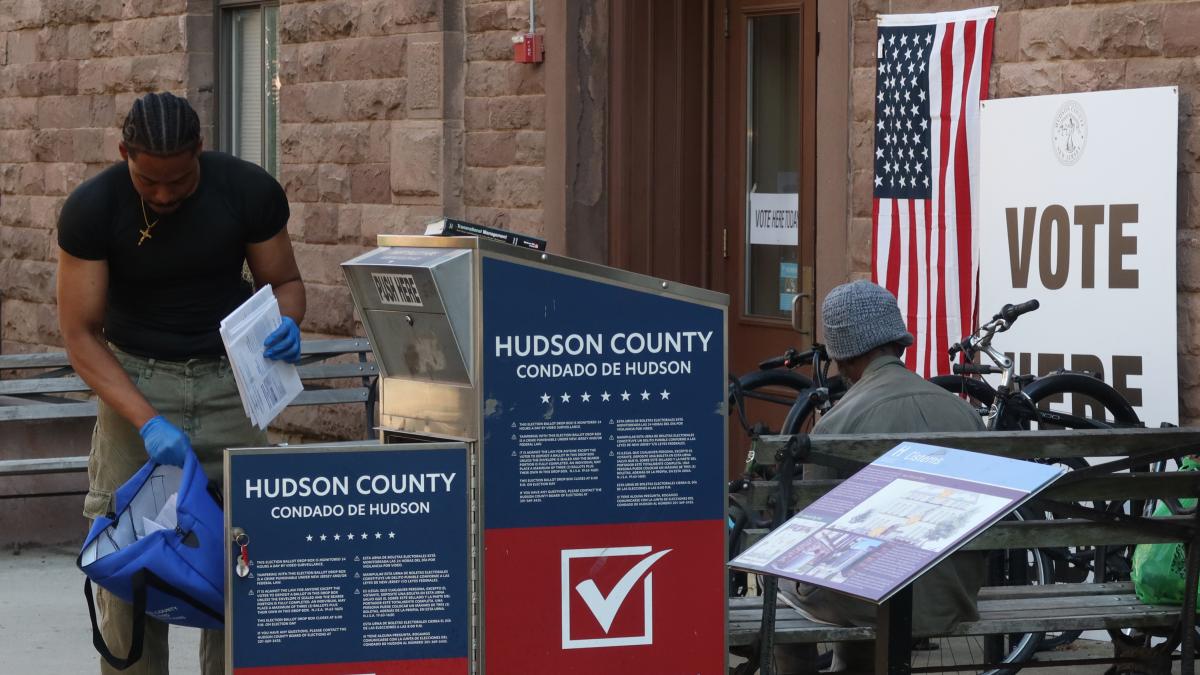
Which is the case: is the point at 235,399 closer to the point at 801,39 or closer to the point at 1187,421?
the point at 1187,421

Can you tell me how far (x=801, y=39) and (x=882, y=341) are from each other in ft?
13.9

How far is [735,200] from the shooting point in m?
9.44

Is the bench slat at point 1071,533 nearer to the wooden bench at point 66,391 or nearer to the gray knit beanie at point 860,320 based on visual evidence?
the gray knit beanie at point 860,320

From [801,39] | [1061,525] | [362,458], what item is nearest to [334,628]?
[362,458]

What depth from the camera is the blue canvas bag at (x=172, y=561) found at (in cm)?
443

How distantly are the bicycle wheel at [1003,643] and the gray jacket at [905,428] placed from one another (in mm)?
872

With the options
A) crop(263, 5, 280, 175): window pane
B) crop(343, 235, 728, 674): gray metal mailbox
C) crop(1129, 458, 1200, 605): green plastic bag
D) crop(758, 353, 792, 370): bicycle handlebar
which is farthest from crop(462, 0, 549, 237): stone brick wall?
crop(343, 235, 728, 674): gray metal mailbox

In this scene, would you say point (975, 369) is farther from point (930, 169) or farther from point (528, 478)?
point (528, 478)

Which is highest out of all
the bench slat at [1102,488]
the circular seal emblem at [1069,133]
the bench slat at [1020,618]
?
the circular seal emblem at [1069,133]

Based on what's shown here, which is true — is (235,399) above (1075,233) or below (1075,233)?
below

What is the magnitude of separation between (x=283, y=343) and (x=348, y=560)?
734mm

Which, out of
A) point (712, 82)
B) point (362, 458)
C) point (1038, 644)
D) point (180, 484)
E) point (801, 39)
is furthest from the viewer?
point (712, 82)

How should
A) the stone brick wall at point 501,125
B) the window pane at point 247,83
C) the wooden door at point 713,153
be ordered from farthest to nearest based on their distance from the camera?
the window pane at point 247,83 < the stone brick wall at point 501,125 < the wooden door at point 713,153

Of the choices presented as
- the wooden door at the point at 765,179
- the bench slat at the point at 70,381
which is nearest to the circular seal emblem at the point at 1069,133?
the wooden door at the point at 765,179
